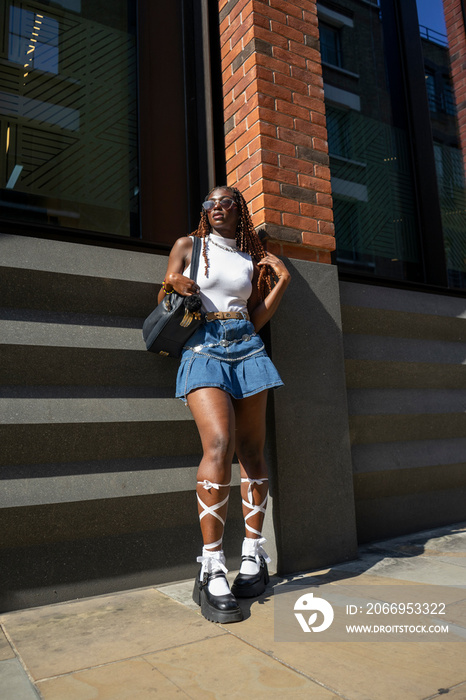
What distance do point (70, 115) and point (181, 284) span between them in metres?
1.76

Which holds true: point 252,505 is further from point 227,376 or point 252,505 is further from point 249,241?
point 249,241

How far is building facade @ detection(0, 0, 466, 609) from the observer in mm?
2803

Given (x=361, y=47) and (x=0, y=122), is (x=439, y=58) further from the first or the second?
(x=0, y=122)

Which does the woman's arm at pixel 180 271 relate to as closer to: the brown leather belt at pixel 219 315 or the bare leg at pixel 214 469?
the brown leather belt at pixel 219 315

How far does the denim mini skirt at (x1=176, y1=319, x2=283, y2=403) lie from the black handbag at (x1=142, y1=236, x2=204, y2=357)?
0.08 m

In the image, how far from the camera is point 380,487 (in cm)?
396

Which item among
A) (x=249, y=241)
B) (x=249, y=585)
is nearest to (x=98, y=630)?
(x=249, y=585)

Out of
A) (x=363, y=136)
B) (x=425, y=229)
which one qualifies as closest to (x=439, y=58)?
(x=363, y=136)

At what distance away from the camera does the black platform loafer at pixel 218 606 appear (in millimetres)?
2260

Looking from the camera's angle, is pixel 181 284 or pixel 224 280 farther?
pixel 224 280

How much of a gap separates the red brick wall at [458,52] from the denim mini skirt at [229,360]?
173 inches

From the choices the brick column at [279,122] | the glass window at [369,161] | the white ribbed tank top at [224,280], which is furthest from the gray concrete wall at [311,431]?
the glass window at [369,161]

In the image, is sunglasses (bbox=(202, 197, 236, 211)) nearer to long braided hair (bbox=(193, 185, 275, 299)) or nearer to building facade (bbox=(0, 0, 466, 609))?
long braided hair (bbox=(193, 185, 275, 299))

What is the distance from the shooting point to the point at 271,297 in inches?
118
